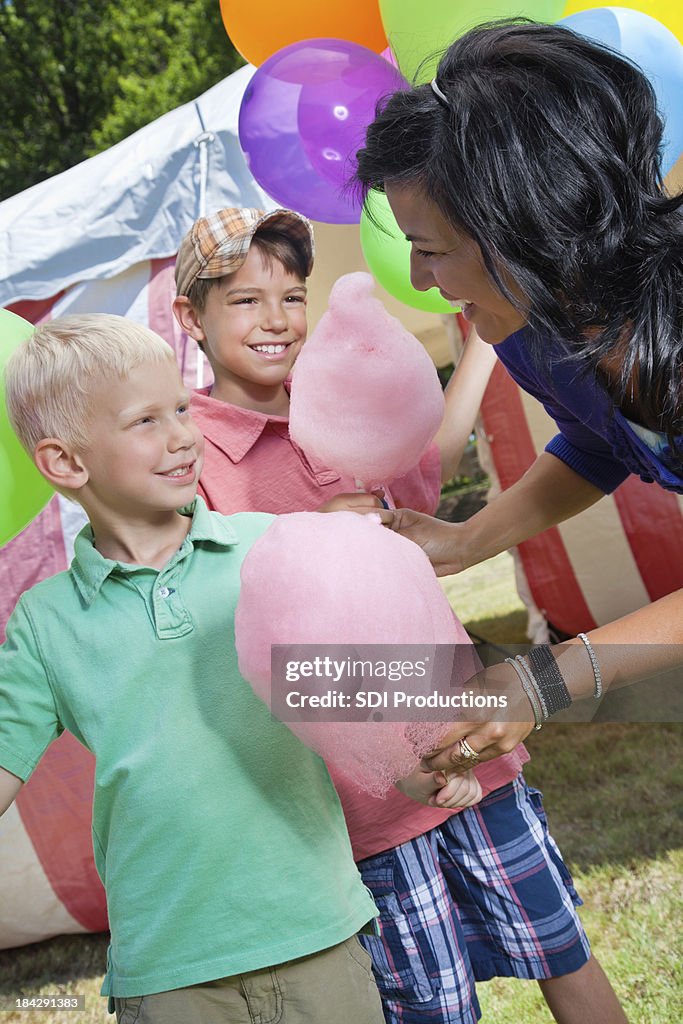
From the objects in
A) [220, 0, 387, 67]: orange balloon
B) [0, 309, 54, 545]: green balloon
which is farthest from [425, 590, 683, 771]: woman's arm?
[220, 0, 387, 67]: orange balloon

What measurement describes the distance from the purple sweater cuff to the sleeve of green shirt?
107 cm

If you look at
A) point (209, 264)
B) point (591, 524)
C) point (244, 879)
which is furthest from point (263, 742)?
point (591, 524)

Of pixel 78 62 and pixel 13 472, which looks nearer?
pixel 13 472

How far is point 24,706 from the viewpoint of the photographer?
1.36 meters

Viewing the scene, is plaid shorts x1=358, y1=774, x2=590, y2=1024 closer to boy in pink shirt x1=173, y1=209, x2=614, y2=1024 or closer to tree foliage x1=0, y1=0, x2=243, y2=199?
boy in pink shirt x1=173, y1=209, x2=614, y2=1024

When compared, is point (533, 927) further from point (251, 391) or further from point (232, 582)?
point (251, 391)

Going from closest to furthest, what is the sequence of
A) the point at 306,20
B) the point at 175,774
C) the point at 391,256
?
the point at 175,774 < the point at 306,20 < the point at 391,256

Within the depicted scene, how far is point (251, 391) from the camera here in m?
1.85

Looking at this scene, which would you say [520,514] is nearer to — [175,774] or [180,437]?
[180,437]

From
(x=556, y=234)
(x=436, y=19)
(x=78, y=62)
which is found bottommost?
(x=78, y=62)

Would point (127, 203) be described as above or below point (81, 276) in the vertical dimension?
above

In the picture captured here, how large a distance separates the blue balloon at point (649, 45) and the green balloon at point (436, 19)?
6cm

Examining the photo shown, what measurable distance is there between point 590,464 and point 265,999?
1135 mm

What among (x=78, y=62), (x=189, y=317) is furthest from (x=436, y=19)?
(x=78, y=62)
